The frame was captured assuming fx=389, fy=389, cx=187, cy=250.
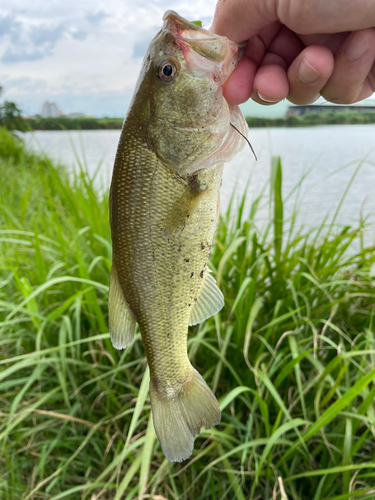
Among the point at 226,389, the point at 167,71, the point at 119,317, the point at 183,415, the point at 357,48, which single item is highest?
the point at 357,48

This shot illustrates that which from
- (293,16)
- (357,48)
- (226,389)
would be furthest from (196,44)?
(226,389)

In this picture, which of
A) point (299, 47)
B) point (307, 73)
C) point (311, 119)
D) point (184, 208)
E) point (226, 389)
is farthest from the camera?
point (311, 119)

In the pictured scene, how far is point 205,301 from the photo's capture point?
1330mm

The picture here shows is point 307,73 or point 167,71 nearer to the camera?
point 167,71

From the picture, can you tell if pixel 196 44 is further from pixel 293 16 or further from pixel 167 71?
pixel 293 16

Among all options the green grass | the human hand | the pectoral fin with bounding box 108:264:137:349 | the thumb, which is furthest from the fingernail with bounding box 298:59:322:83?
the green grass

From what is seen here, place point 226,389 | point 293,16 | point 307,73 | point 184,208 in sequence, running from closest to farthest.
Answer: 1. point 184,208
2. point 293,16
3. point 307,73
4. point 226,389

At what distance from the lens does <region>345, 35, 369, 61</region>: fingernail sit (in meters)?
1.40

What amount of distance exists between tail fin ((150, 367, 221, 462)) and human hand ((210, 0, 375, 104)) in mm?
1010

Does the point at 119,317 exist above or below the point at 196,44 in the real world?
below

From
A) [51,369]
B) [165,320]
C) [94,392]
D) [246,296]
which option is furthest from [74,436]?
[165,320]

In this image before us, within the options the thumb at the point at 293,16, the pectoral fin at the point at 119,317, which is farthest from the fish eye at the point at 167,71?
the pectoral fin at the point at 119,317

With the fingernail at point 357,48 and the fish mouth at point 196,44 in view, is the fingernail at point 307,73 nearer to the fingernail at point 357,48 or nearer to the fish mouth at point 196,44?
the fingernail at point 357,48

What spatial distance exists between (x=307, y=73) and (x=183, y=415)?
1265 millimetres
